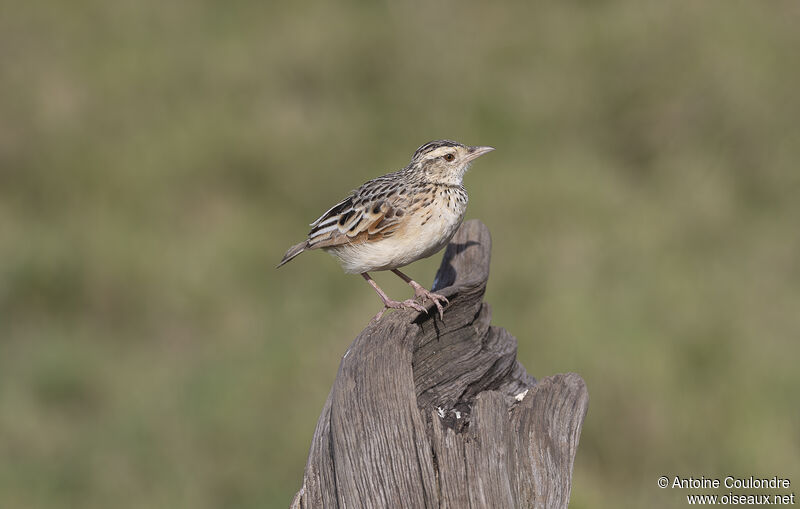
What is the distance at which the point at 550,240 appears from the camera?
12047mm

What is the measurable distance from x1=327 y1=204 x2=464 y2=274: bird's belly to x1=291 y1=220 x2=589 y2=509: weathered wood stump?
2.55 ft

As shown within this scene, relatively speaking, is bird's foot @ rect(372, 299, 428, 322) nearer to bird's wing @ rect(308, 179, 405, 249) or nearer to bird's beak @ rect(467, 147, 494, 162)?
bird's wing @ rect(308, 179, 405, 249)

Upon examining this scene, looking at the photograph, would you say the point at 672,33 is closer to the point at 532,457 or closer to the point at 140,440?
the point at 140,440

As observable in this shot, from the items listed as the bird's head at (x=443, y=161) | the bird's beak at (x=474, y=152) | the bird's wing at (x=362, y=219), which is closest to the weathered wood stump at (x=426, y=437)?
the bird's wing at (x=362, y=219)

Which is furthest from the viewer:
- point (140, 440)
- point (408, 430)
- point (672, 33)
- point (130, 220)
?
point (672, 33)

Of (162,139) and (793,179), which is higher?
(162,139)

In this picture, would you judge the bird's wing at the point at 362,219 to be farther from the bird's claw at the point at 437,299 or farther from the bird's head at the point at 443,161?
the bird's claw at the point at 437,299

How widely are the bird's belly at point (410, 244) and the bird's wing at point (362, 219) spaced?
76 millimetres

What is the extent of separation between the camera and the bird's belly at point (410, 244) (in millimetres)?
6469

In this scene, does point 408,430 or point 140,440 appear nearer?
point 408,430

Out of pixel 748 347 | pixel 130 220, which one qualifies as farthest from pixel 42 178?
pixel 748 347

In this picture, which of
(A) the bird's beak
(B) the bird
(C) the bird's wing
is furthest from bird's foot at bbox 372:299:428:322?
(A) the bird's beak

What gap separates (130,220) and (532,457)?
9.30m

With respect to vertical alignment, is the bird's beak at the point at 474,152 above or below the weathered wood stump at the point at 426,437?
above
